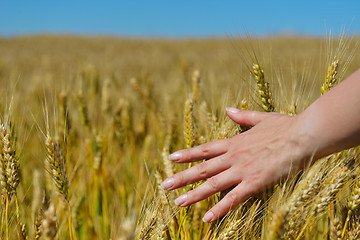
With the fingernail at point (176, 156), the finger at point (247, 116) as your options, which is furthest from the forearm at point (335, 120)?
the fingernail at point (176, 156)

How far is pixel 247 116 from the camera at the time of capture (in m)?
0.99

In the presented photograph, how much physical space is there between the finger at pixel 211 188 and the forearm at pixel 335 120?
237 mm

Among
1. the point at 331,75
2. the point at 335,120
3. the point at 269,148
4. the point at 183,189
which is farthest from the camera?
the point at 183,189

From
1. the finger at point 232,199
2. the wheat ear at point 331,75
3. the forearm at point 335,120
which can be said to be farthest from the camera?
the wheat ear at point 331,75

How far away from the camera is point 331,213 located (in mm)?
924

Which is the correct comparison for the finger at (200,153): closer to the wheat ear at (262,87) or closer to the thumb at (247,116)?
the thumb at (247,116)

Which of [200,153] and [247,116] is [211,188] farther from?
[247,116]

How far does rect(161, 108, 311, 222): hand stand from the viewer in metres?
0.84

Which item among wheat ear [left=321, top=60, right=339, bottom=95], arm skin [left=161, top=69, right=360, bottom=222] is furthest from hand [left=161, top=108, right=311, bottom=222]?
wheat ear [left=321, top=60, right=339, bottom=95]

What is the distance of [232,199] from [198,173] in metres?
0.14

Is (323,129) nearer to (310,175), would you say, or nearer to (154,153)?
(310,175)

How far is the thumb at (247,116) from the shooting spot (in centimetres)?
97

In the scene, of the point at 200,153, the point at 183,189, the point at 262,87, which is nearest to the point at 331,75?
the point at 262,87

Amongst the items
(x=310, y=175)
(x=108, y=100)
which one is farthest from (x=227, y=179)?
(x=108, y=100)
